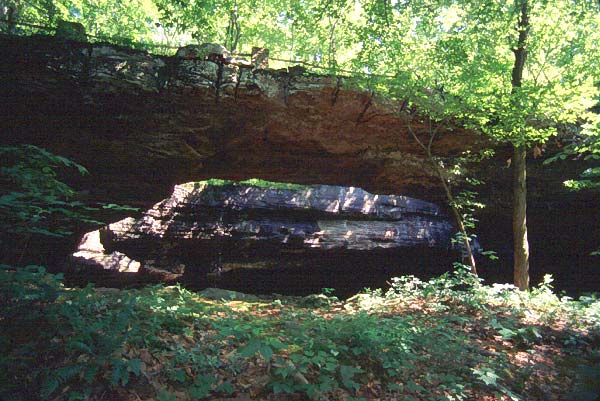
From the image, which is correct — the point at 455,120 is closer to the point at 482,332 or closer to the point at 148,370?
the point at 482,332

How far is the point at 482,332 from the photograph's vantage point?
5.27 meters

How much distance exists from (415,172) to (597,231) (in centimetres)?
771

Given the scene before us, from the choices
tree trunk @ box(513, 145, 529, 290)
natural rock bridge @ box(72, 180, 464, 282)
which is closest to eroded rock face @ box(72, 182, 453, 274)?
natural rock bridge @ box(72, 180, 464, 282)

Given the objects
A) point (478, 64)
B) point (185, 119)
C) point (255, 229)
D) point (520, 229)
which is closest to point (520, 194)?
point (520, 229)

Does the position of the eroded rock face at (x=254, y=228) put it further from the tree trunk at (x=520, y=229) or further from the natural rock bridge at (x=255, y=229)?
the tree trunk at (x=520, y=229)

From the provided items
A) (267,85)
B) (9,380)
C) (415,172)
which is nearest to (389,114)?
(415,172)

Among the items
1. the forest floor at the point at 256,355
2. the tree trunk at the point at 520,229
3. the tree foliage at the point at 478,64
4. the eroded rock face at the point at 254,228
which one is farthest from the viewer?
the eroded rock face at the point at 254,228

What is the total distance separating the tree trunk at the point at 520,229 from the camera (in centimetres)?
848

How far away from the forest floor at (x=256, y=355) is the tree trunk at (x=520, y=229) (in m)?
3.15

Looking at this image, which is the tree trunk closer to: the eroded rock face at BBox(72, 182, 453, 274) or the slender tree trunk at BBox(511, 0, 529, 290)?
the slender tree trunk at BBox(511, 0, 529, 290)

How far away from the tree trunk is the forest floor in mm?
3150

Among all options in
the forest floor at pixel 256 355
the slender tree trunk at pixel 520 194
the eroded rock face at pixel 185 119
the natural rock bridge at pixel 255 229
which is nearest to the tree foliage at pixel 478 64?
the slender tree trunk at pixel 520 194

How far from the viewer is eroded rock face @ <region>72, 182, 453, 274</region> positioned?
1310 cm

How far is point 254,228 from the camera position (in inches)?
543
